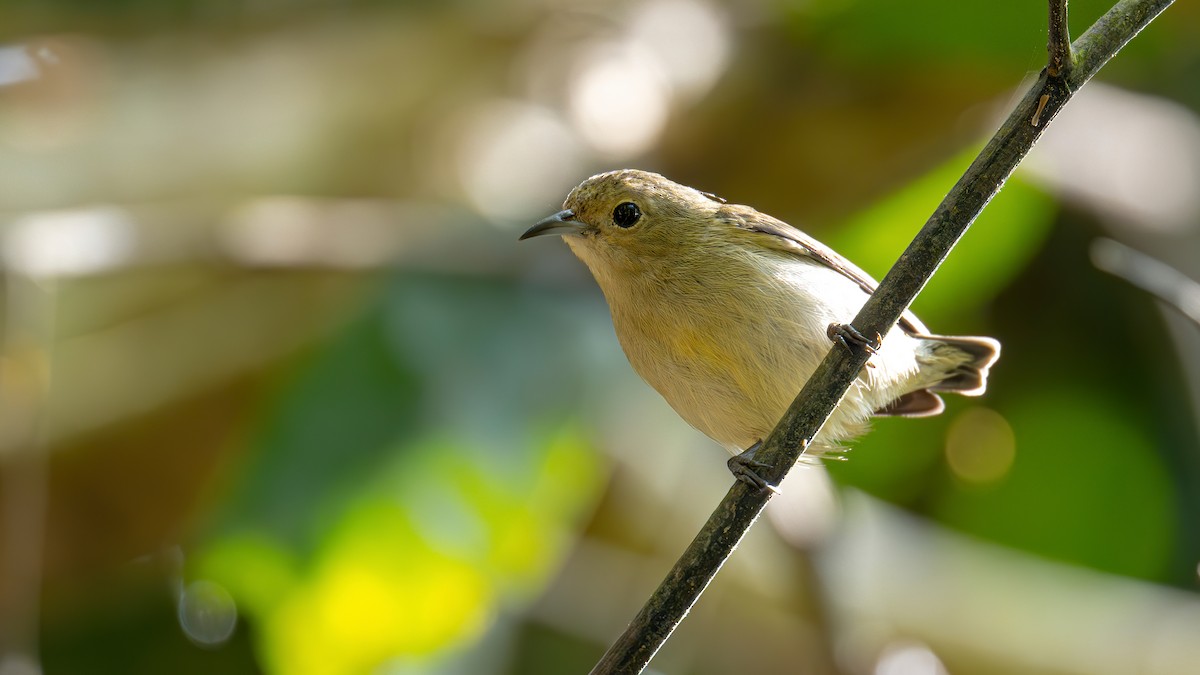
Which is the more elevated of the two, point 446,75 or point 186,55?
point 446,75

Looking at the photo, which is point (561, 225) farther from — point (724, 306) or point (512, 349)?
point (512, 349)

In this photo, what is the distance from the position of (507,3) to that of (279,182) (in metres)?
1.47

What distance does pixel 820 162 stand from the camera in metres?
5.00

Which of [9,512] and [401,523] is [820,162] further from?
[9,512]

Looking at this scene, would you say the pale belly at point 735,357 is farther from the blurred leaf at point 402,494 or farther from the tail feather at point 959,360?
the blurred leaf at point 402,494

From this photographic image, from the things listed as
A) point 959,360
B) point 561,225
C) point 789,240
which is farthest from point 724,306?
point 959,360

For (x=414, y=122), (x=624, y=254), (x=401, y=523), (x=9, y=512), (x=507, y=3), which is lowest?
(x=9, y=512)

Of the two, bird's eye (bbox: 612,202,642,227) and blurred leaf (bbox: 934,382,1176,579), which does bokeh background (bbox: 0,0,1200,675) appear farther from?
bird's eye (bbox: 612,202,642,227)

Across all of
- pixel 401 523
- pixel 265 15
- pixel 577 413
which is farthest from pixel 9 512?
pixel 265 15

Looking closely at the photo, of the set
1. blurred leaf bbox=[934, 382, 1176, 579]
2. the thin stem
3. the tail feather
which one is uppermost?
the thin stem

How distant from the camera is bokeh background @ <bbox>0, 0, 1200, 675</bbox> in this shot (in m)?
3.90

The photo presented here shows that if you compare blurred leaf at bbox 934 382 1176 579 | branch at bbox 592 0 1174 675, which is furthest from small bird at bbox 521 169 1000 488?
blurred leaf at bbox 934 382 1176 579

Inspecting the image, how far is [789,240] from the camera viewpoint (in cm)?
277

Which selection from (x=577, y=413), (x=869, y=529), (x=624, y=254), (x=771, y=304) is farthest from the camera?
(x=869, y=529)
